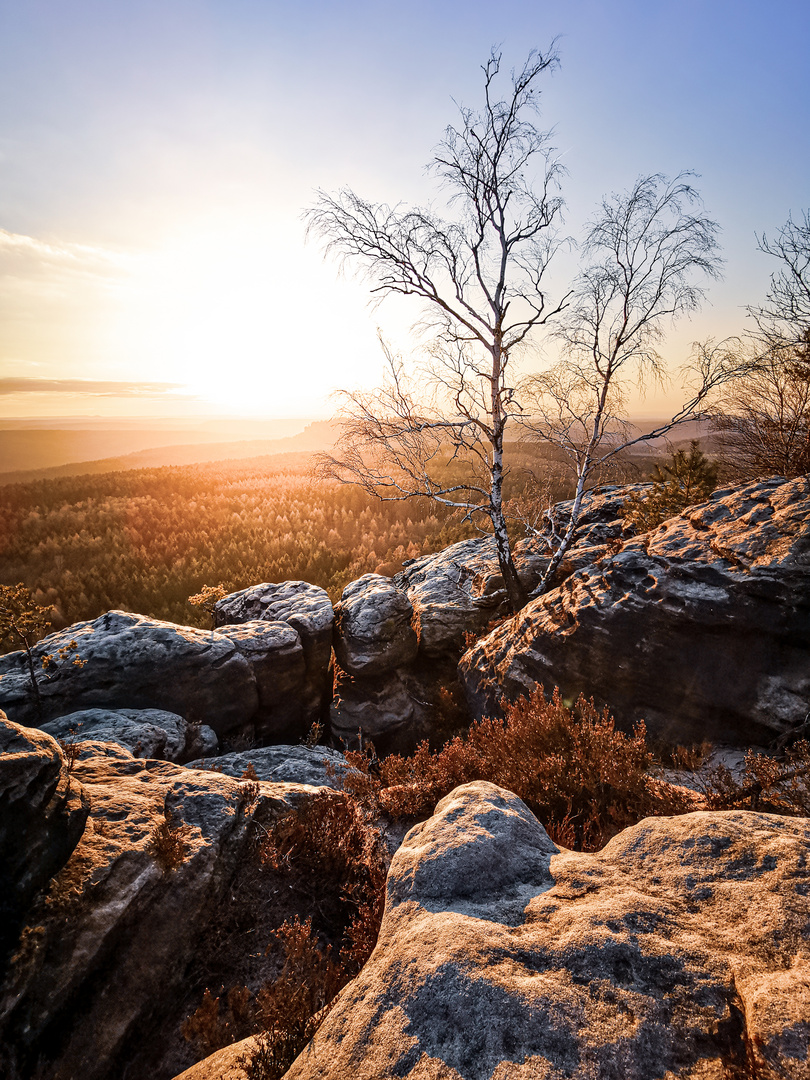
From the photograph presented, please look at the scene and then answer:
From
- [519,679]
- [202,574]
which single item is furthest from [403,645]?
[202,574]

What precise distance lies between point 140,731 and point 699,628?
25.5 ft

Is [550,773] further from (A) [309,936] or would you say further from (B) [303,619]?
(B) [303,619]

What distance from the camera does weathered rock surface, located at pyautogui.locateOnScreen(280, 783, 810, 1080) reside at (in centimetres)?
163

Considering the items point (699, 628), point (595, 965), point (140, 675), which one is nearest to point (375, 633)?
point (140, 675)

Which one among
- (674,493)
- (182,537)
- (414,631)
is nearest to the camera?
(674,493)

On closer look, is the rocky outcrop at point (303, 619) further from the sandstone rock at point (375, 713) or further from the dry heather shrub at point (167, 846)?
the dry heather shrub at point (167, 846)

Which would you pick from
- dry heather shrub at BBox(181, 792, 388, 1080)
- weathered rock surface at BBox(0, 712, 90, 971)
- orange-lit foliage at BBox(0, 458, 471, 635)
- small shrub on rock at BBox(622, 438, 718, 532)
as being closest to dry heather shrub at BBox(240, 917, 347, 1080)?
dry heather shrub at BBox(181, 792, 388, 1080)

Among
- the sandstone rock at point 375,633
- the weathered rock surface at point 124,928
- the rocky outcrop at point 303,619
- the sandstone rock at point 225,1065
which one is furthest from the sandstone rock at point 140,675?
the sandstone rock at point 225,1065

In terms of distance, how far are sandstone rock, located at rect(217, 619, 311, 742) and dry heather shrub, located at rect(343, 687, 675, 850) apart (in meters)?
3.40

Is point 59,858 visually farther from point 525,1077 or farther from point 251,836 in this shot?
point 525,1077

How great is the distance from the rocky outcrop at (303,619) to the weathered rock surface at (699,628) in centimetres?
386

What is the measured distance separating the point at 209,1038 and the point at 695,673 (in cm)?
606

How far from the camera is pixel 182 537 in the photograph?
56.9 ft

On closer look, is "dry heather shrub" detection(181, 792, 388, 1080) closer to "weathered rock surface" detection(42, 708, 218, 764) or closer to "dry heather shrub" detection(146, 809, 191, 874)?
"dry heather shrub" detection(146, 809, 191, 874)
